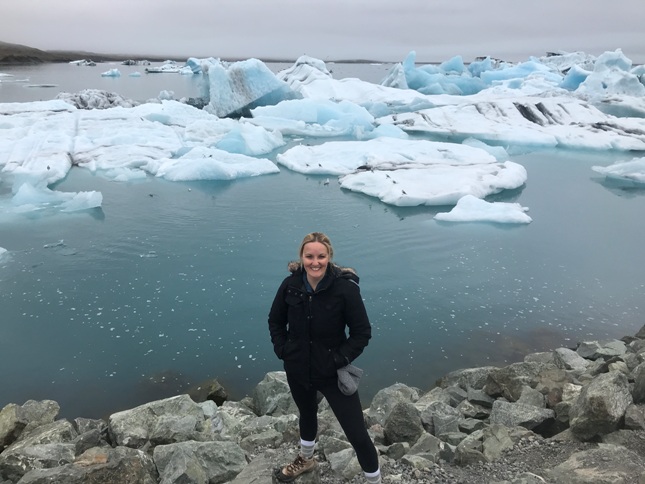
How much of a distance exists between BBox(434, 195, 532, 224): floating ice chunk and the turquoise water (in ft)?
0.92

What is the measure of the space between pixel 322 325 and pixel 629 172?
47.3ft

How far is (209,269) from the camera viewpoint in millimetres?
7246

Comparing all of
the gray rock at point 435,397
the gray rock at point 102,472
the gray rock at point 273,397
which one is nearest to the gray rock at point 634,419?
the gray rock at point 435,397

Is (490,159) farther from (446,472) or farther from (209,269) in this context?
(446,472)

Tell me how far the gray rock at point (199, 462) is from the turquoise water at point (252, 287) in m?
1.76

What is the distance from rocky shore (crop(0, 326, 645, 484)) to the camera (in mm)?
2689

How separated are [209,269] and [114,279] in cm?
125

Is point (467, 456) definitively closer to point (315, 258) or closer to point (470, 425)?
point (470, 425)

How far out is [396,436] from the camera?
3.52 m

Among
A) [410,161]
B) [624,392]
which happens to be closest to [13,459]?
[624,392]

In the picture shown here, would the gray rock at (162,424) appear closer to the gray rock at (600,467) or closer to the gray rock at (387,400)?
the gray rock at (387,400)

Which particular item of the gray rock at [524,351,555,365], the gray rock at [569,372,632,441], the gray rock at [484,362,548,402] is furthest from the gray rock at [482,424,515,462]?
the gray rock at [524,351,555,365]

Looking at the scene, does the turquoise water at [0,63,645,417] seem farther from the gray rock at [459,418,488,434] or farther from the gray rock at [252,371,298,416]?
the gray rock at [459,418,488,434]

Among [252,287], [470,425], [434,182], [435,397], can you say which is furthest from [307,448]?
[434,182]
